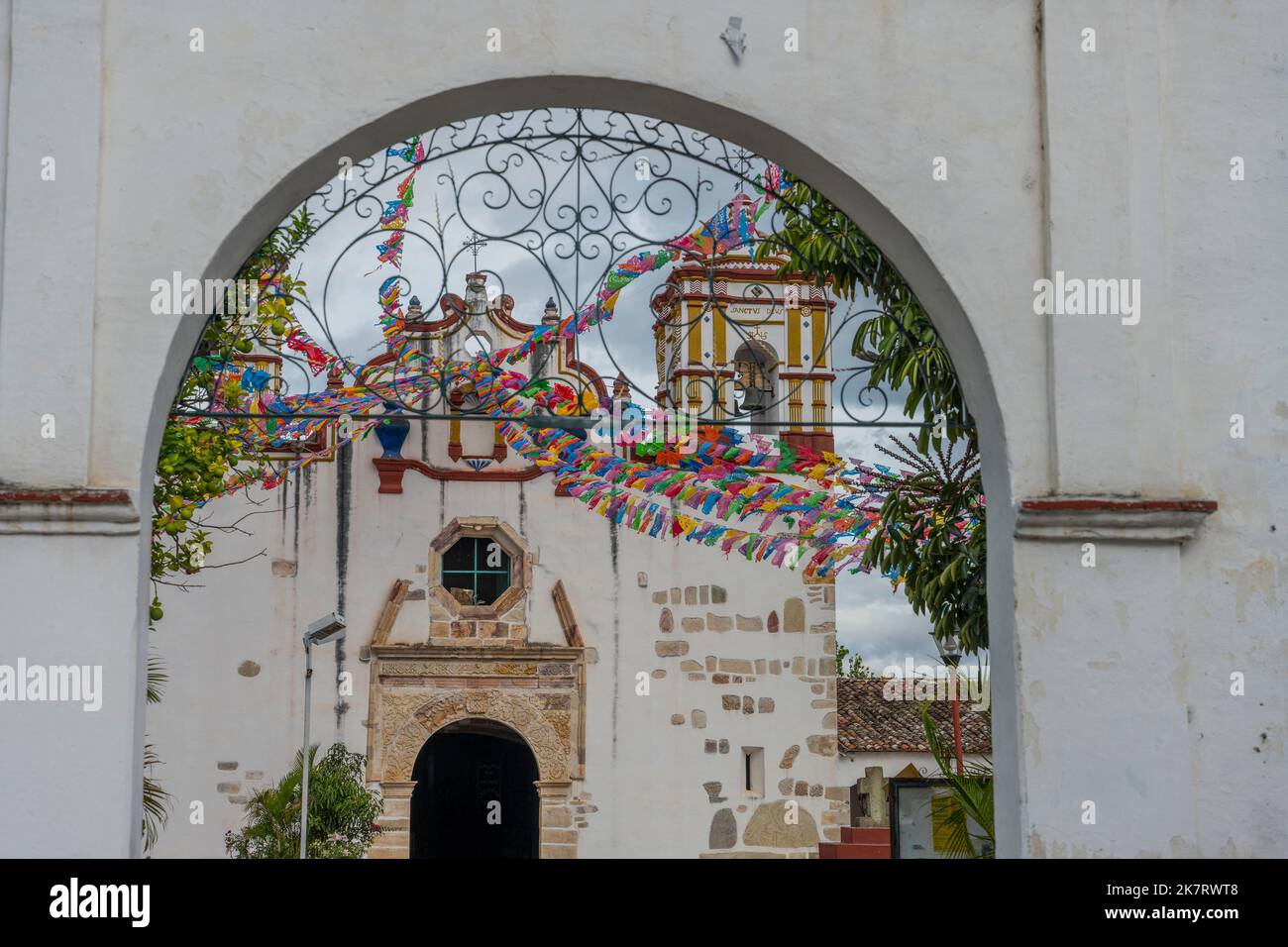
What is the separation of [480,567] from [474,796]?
2461 millimetres

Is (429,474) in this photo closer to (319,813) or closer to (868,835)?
(319,813)

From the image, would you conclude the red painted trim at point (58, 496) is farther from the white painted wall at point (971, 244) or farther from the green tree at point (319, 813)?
the green tree at point (319, 813)

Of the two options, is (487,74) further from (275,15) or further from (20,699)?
(20,699)

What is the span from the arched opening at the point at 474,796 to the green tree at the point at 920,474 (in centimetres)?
658

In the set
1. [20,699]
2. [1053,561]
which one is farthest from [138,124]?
[1053,561]

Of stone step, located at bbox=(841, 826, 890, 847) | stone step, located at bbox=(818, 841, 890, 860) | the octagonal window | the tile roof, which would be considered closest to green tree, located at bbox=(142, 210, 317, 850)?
the octagonal window

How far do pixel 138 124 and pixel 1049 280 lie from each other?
2423 millimetres

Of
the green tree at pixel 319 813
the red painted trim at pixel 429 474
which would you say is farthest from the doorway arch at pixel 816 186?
the red painted trim at pixel 429 474

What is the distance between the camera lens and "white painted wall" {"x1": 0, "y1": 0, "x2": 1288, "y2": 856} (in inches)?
161

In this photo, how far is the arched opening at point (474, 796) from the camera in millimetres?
13234

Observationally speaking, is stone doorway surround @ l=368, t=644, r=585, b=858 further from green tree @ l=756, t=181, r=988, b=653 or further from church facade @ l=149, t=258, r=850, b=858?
green tree @ l=756, t=181, r=988, b=653

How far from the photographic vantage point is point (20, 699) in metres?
3.96

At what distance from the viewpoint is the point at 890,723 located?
12.7 m
